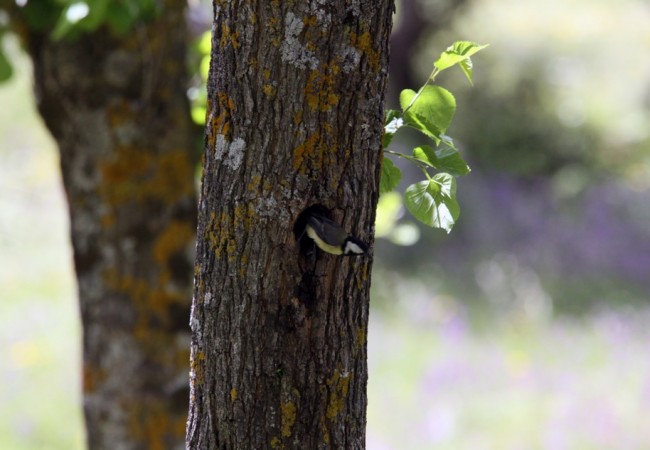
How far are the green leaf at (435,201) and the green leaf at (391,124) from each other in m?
0.13

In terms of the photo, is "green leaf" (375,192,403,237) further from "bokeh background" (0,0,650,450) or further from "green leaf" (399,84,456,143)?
"green leaf" (399,84,456,143)

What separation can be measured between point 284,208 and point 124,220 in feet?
6.47

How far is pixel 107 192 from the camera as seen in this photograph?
11.4 feet

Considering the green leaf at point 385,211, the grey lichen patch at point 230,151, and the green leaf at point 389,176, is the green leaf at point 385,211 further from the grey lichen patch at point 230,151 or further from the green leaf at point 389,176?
the grey lichen patch at point 230,151

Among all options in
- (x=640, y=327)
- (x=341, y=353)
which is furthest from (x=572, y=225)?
(x=341, y=353)

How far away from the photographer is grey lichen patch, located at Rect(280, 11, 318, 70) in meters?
1.65

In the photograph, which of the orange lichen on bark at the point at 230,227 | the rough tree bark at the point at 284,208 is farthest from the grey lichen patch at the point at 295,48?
the orange lichen on bark at the point at 230,227

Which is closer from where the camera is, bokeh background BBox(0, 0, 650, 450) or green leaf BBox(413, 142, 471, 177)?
green leaf BBox(413, 142, 471, 177)

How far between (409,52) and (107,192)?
29.2 feet

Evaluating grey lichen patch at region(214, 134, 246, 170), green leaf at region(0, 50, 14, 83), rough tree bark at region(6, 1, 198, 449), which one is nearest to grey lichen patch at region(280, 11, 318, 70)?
grey lichen patch at region(214, 134, 246, 170)

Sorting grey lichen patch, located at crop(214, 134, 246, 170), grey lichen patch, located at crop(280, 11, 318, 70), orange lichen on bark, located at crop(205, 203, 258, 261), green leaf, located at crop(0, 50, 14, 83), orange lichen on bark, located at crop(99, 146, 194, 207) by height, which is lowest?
orange lichen on bark, located at crop(205, 203, 258, 261)

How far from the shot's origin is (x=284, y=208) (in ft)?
5.45

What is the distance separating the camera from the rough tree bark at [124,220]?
3.49m

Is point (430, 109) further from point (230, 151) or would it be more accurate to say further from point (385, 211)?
point (385, 211)
